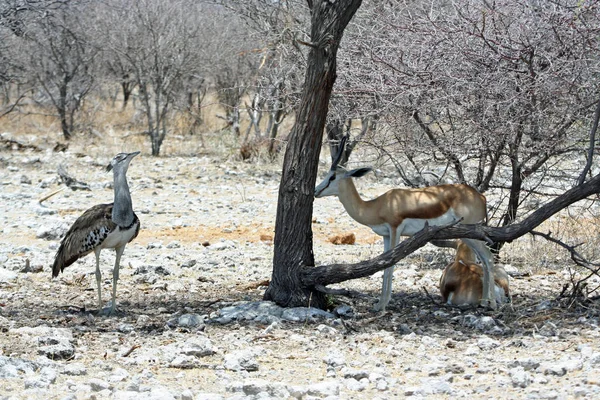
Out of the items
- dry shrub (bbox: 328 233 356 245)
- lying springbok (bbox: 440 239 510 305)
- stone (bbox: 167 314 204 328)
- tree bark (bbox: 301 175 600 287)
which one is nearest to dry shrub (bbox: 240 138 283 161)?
dry shrub (bbox: 328 233 356 245)

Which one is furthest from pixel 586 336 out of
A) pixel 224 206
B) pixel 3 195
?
pixel 3 195

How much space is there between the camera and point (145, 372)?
5188 millimetres

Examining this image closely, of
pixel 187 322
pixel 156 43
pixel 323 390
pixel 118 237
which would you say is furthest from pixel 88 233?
pixel 156 43

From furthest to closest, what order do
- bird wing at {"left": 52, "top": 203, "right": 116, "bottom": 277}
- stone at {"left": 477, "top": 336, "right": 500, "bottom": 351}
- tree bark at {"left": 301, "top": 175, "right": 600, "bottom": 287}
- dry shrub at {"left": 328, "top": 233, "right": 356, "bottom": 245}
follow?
dry shrub at {"left": 328, "top": 233, "right": 356, "bottom": 245}, bird wing at {"left": 52, "top": 203, "right": 116, "bottom": 277}, tree bark at {"left": 301, "top": 175, "right": 600, "bottom": 287}, stone at {"left": 477, "top": 336, "right": 500, "bottom": 351}

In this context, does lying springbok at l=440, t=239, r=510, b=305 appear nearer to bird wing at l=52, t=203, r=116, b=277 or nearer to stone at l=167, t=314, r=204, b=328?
stone at l=167, t=314, r=204, b=328

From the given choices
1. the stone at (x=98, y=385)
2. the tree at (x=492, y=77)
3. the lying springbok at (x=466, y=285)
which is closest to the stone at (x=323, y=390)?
the stone at (x=98, y=385)

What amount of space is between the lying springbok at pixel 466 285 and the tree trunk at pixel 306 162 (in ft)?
4.01

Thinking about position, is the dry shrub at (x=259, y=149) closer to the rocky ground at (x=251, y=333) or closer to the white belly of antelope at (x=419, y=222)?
the rocky ground at (x=251, y=333)

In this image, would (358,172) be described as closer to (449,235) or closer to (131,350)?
(449,235)

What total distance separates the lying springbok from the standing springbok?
13 cm

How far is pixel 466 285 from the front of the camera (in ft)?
24.6

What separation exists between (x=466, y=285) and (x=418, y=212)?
2.62ft

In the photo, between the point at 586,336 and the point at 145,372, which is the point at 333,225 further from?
the point at 145,372

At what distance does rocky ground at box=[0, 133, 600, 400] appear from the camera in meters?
4.86
